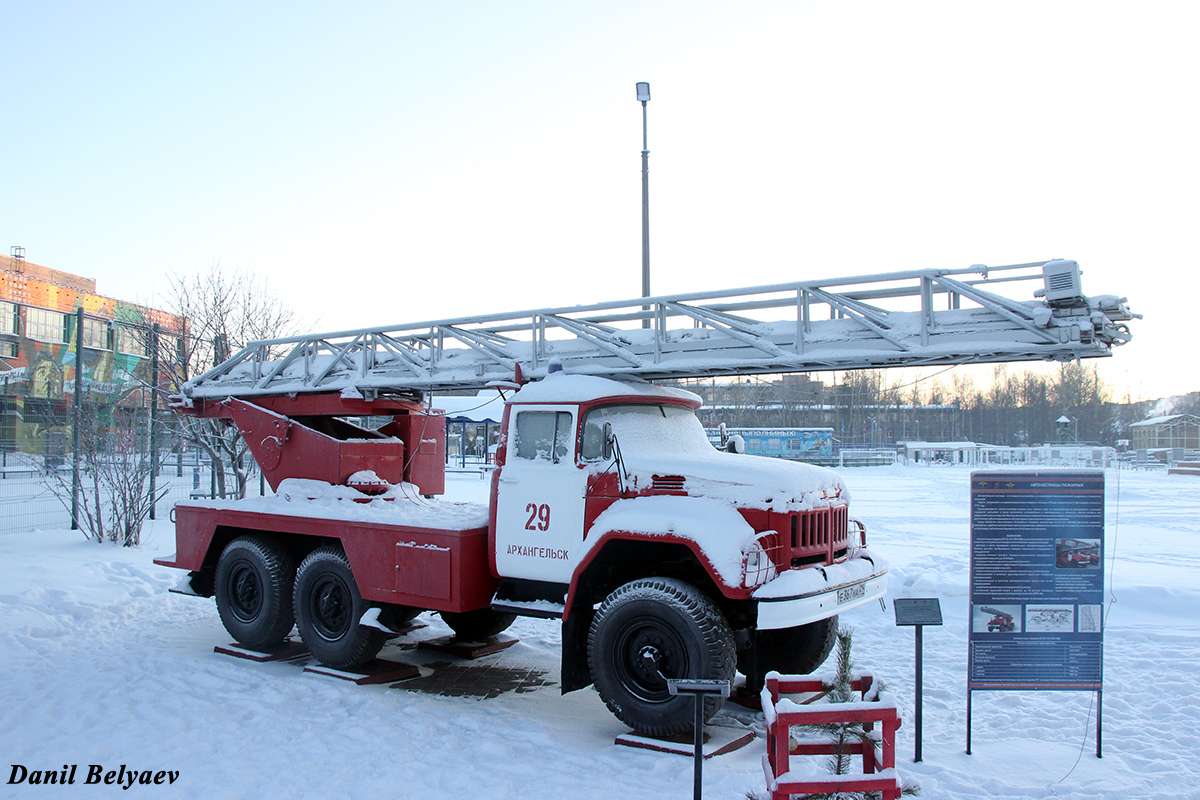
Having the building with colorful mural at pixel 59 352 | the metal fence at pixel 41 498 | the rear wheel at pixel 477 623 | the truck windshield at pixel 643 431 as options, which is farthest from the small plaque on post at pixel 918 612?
the building with colorful mural at pixel 59 352

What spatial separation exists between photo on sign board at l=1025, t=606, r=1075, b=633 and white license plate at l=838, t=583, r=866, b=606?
44.6 inches

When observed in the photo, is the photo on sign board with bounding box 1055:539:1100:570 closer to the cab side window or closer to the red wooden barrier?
the red wooden barrier

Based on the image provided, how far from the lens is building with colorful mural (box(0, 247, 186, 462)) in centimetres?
1659

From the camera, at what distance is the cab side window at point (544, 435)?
6891 mm

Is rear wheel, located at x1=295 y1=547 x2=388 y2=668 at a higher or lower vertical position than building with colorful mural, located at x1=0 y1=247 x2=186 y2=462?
lower

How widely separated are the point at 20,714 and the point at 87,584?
5235 mm

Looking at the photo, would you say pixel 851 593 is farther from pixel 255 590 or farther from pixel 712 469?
pixel 255 590

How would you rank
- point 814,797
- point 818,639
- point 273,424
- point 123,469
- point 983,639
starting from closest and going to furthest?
1. point 814,797
2. point 983,639
3. point 818,639
4. point 273,424
5. point 123,469

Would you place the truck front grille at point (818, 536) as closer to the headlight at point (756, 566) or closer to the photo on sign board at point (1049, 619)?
the headlight at point (756, 566)

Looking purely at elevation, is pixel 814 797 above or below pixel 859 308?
below

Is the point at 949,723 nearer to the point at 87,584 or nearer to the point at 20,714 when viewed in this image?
→ the point at 20,714

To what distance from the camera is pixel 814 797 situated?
3.98 metres

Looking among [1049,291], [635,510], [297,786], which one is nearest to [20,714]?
[297,786]

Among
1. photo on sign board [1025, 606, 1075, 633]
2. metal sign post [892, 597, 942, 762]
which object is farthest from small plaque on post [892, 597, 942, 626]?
photo on sign board [1025, 606, 1075, 633]
